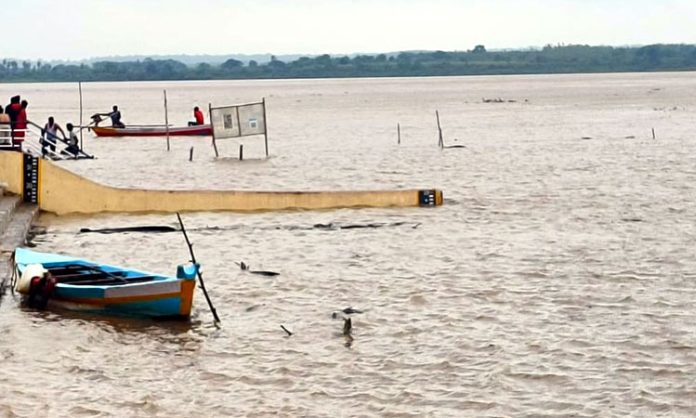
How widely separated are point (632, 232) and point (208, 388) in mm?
12604

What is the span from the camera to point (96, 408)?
11.6m

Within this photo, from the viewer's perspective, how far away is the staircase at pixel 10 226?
16.8m

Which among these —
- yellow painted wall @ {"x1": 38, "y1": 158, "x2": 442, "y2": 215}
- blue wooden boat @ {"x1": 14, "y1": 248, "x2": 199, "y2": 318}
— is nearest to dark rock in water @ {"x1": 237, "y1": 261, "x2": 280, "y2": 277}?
blue wooden boat @ {"x1": 14, "y1": 248, "x2": 199, "y2": 318}

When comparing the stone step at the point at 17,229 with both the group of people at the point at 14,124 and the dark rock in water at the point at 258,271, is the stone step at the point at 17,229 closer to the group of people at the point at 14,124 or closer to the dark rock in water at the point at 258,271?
the group of people at the point at 14,124

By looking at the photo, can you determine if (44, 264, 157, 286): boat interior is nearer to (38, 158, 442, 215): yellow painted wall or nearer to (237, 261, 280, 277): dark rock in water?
(237, 261, 280, 277): dark rock in water

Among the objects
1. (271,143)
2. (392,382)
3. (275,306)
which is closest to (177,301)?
(275,306)

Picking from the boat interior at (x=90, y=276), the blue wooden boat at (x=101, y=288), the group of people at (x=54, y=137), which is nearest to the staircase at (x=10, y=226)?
the blue wooden boat at (x=101, y=288)

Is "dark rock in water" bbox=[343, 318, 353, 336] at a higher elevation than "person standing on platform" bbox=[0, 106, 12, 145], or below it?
below

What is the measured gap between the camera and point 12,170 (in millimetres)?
23484

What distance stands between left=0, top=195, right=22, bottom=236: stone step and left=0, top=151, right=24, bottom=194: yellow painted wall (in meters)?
0.32

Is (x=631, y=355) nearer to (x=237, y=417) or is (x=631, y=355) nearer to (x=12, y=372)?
(x=237, y=417)

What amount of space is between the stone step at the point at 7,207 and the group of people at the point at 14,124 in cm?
238

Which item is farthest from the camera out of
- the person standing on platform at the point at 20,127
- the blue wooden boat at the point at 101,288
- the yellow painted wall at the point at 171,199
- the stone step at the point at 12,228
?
the person standing on platform at the point at 20,127

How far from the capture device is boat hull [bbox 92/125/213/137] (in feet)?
166
